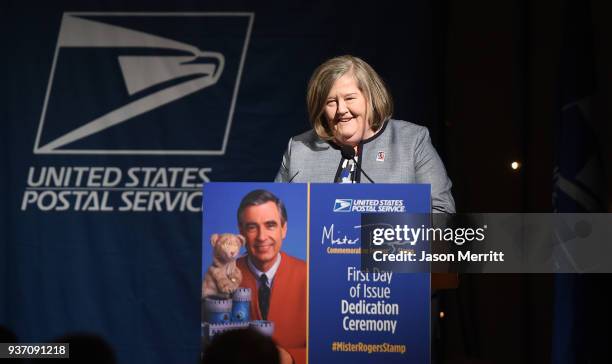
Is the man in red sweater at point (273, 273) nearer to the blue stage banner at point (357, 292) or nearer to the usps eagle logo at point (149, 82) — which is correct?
the blue stage banner at point (357, 292)

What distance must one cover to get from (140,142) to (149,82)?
1.23ft

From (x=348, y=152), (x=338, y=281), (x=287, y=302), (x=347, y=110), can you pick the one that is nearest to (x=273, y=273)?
(x=287, y=302)

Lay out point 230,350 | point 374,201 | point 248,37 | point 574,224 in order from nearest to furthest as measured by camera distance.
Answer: point 230,350
point 374,201
point 574,224
point 248,37

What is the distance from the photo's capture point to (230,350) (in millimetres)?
1768

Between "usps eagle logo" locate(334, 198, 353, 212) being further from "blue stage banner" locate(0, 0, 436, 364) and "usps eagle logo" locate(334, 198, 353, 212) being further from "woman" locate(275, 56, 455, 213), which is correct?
"blue stage banner" locate(0, 0, 436, 364)

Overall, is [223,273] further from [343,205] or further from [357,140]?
[357,140]

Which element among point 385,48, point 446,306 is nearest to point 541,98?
point 385,48

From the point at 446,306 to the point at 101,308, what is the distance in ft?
6.87

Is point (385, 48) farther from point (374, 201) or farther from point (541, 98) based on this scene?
point (374, 201)

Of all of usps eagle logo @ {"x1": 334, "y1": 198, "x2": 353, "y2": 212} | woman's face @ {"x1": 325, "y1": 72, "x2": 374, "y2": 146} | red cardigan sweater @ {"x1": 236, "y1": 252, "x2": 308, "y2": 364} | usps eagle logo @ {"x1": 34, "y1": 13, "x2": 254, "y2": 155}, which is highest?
usps eagle logo @ {"x1": 34, "y1": 13, "x2": 254, "y2": 155}

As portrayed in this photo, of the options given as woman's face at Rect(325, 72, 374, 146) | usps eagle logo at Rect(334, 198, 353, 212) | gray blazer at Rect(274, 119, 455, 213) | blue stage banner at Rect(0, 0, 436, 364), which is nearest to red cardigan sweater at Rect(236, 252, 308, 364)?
usps eagle logo at Rect(334, 198, 353, 212)

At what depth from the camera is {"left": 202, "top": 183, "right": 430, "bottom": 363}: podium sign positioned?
2705mm

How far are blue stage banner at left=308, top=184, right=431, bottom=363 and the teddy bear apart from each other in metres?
0.24

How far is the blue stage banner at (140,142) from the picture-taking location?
209 inches
